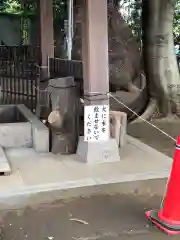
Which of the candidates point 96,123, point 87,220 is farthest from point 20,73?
point 87,220

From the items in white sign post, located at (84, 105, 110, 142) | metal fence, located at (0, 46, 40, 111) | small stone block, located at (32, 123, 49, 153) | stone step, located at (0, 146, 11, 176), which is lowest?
stone step, located at (0, 146, 11, 176)

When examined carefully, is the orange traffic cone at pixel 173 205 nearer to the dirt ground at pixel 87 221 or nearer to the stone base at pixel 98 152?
the dirt ground at pixel 87 221

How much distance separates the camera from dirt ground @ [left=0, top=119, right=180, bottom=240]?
4.19 meters

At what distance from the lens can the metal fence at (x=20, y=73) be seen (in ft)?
29.8

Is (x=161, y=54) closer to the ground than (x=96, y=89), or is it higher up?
higher up

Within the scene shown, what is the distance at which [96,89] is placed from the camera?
6348 millimetres

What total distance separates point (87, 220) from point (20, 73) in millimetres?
5681

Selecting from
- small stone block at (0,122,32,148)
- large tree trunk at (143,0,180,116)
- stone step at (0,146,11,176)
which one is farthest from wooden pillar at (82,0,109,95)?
large tree trunk at (143,0,180,116)

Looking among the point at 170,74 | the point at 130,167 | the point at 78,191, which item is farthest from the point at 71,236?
the point at 170,74

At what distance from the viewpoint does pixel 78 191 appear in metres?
5.32

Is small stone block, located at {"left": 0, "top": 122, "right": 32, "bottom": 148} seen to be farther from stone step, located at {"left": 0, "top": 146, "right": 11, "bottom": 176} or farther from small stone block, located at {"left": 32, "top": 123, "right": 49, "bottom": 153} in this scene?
stone step, located at {"left": 0, "top": 146, "right": 11, "bottom": 176}

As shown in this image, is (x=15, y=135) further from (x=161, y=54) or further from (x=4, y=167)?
(x=161, y=54)

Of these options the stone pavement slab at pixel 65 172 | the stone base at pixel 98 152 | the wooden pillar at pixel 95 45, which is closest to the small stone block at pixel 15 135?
the stone pavement slab at pixel 65 172

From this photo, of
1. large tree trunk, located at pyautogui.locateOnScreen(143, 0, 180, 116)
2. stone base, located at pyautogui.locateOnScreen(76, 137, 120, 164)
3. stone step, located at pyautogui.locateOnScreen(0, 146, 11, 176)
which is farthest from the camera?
large tree trunk, located at pyautogui.locateOnScreen(143, 0, 180, 116)
